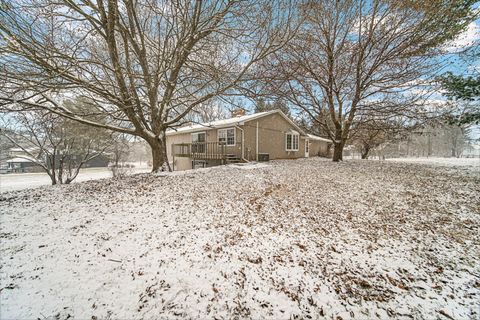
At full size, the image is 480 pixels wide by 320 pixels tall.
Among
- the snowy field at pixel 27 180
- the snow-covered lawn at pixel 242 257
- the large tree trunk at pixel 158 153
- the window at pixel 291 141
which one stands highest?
the window at pixel 291 141

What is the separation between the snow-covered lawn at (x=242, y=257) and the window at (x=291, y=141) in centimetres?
1241

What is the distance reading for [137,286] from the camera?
2.00 metres

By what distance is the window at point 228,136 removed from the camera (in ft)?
44.1

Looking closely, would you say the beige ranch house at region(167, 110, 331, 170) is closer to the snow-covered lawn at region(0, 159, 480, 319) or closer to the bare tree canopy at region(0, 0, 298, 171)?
the bare tree canopy at region(0, 0, 298, 171)

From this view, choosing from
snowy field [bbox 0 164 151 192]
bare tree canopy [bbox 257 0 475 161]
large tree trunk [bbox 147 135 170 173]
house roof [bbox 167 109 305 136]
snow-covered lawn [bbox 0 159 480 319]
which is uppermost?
bare tree canopy [bbox 257 0 475 161]

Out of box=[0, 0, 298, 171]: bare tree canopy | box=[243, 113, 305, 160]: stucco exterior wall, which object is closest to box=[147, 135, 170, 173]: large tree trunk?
box=[0, 0, 298, 171]: bare tree canopy

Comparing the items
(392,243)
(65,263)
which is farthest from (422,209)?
Result: (65,263)

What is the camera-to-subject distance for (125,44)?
586 centimetres

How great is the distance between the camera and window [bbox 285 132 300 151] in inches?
661

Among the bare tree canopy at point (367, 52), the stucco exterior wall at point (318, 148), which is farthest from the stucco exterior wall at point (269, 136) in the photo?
the stucco exterior wall at point (318, 148)

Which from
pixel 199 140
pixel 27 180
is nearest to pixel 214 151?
pixel 199 140

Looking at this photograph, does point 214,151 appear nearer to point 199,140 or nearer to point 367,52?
point 199,140

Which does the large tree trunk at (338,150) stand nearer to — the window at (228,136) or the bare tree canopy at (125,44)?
the window at (228,136)

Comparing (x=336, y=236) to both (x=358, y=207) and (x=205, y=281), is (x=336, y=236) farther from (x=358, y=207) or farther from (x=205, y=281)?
(x=205, y=281)
